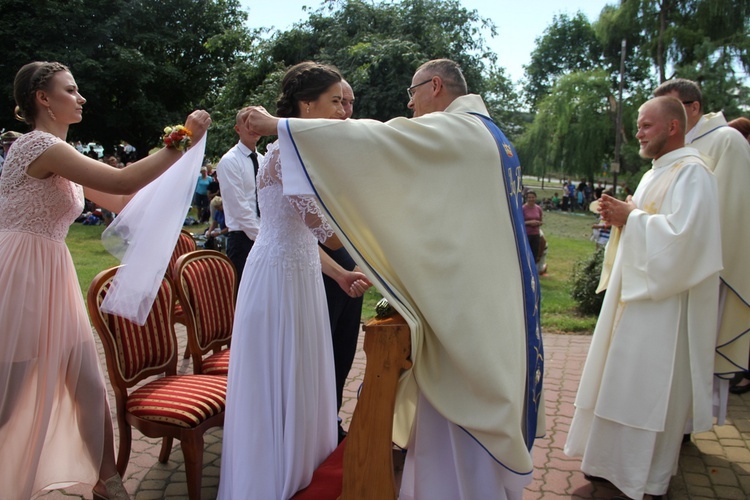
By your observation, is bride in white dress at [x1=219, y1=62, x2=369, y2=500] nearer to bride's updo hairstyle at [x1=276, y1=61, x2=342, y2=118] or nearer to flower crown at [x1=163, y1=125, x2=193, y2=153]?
bride's updo hairstyle at [x1=276, y1=61, x2=342, y2=118]

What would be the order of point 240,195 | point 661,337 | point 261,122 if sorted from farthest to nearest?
point 240,195, point 661,337, point 261,122

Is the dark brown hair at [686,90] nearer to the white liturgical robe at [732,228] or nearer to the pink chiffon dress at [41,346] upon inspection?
the white liturgical robe at [732,228]

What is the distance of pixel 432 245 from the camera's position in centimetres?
218

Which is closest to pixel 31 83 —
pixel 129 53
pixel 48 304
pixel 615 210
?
pixel 48 304

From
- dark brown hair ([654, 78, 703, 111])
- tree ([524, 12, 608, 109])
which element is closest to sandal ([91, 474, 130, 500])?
dark brown hair ([654, 78, 703, 111])

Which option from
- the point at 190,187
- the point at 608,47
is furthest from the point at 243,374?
the point at 608,47

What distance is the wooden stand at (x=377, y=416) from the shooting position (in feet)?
7.14

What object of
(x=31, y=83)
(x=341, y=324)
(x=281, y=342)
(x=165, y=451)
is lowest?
(x=165, y=451)

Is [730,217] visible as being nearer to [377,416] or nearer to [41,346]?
[377,416]

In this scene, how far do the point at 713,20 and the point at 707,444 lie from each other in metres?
27.7

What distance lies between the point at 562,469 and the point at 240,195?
10.9ft

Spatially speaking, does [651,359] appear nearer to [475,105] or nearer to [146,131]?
[475,105]

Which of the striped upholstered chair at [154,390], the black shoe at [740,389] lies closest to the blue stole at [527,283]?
the striped upholstered chair at [154,390]

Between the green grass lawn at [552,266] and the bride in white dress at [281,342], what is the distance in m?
4.75
